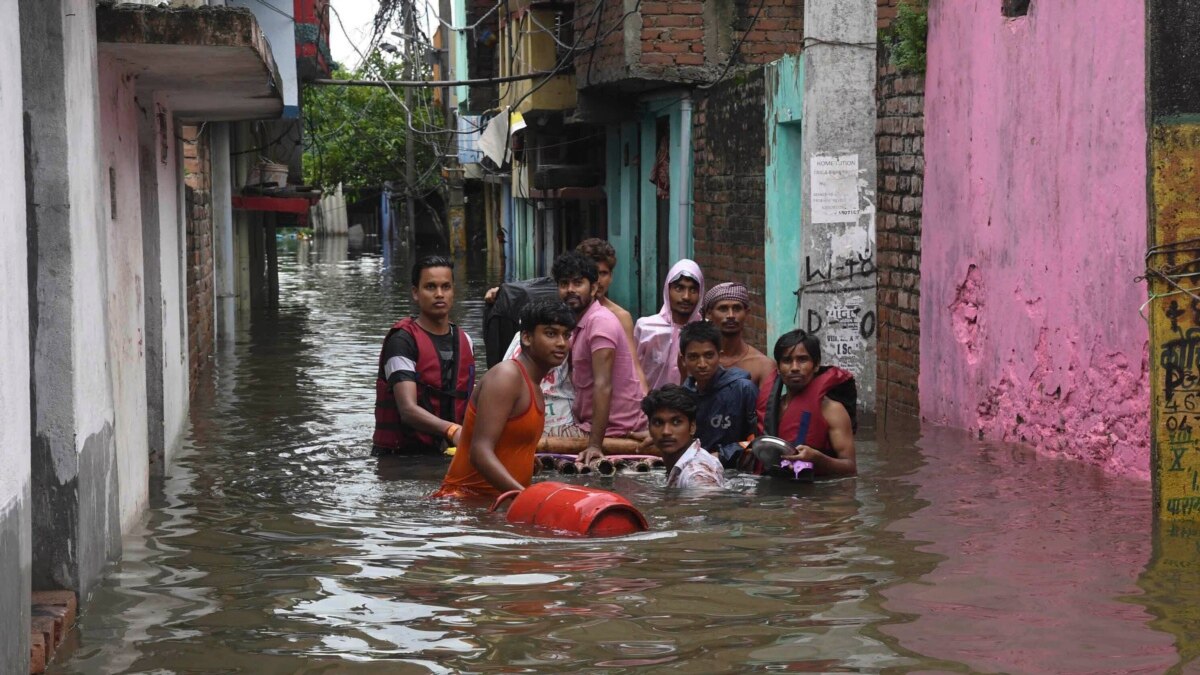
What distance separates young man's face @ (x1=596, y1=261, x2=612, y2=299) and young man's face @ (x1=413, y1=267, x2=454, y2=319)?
2.73ft

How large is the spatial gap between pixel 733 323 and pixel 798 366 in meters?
0.93

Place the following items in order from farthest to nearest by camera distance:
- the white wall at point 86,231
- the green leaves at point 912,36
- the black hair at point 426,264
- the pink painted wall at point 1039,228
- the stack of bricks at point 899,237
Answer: the stack of bricks at point 899,237, the green leaves at point 912,36, the black hair at point 426,264, the pink painted wall at point 1039,228, the white wall at point 86,231

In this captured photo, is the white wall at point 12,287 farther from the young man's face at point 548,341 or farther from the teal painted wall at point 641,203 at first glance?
the teal painted wall at point 641,203

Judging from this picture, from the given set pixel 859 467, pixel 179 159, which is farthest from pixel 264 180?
pixel 859 467

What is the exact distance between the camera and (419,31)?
22.3m

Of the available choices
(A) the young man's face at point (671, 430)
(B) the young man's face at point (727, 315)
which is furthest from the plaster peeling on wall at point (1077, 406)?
(A) the young man's face at point (671, 430)

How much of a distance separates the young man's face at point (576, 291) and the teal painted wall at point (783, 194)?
4153 mm

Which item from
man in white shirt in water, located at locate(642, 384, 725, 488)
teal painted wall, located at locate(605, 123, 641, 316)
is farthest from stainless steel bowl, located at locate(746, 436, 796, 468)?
teal painted wall, located at locate(605, 123, 641, 316)

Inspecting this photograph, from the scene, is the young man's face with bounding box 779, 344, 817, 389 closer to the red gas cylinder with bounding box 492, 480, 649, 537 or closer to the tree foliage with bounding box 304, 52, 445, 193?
the red gas cylinder with bounding box 492, 480, 649, 537

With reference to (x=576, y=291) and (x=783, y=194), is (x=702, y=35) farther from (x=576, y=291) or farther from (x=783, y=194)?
(x=576, y=291)

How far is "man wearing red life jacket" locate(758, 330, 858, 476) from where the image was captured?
7812mm

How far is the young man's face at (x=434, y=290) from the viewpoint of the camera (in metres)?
8.49

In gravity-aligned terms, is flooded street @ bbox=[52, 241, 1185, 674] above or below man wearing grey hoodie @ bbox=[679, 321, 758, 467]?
below

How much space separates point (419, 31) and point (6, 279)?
18479 millimetres
